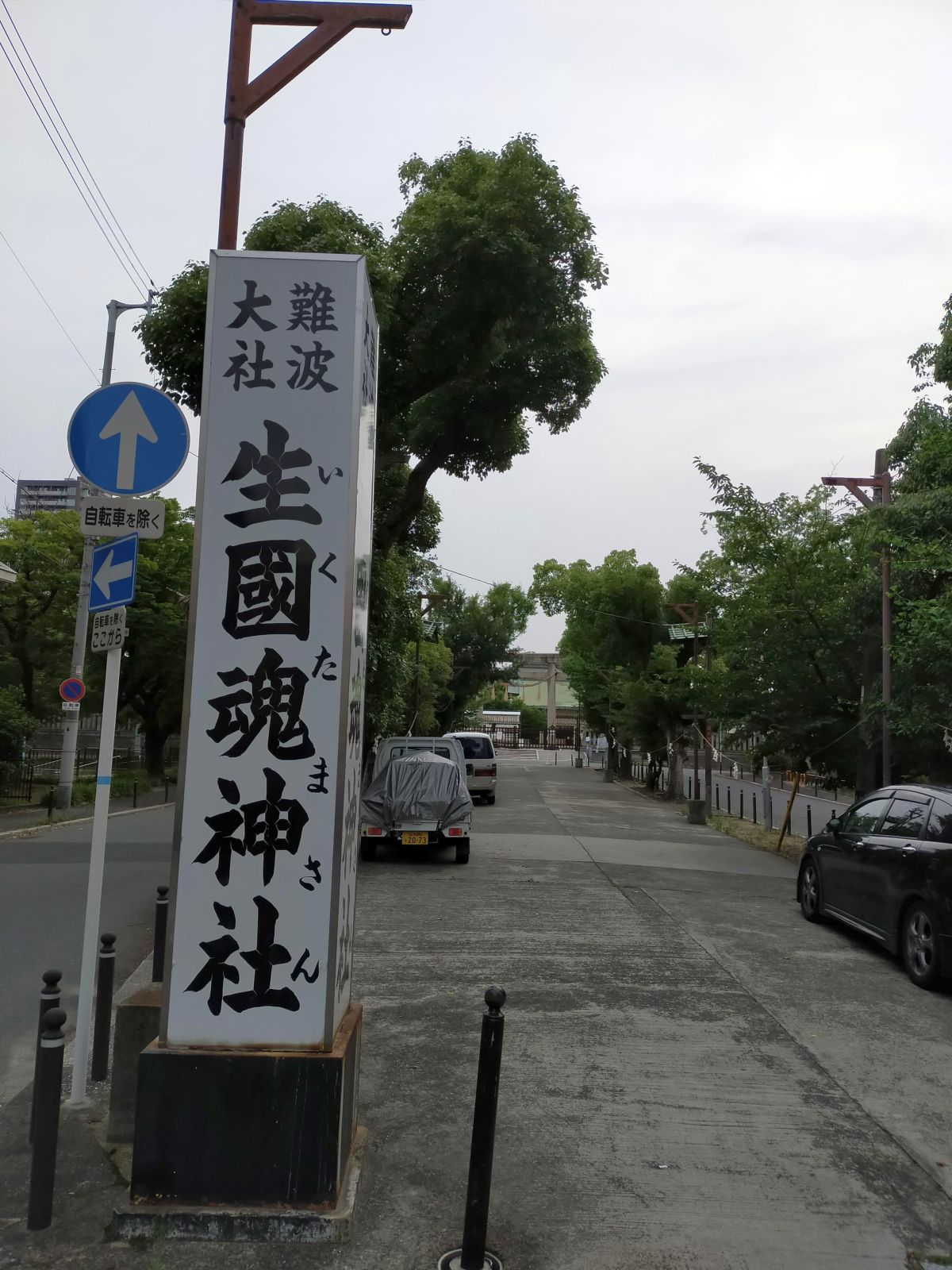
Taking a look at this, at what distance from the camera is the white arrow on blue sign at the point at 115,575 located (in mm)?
5090

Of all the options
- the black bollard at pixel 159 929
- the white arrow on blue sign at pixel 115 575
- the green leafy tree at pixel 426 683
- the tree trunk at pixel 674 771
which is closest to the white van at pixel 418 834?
the black bollard at pixel 159 929

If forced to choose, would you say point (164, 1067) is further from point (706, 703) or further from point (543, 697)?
point (543, 697)

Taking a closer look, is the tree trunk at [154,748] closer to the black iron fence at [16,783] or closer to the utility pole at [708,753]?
the black iron fence at [16,783]

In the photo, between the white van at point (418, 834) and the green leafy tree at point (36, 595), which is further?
the green leafy tree at point (36, 595)

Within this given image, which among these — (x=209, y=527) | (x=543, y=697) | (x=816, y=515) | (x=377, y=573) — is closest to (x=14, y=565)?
(x=377, y=573)

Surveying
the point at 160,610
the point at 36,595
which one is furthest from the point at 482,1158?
the point at 36,595

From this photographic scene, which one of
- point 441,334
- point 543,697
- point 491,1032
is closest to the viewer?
point 491,1032

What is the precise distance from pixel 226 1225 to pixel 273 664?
209 cm

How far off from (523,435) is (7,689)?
42.5 ft

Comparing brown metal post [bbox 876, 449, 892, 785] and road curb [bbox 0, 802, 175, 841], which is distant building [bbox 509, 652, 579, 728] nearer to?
road curb [bbox 0, 802, 175, 841]

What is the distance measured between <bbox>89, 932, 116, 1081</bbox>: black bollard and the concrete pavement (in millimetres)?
864

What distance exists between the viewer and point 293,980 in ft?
12.4

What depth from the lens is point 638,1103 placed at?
5.15m

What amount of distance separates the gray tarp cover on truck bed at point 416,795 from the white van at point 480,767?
1158cm
